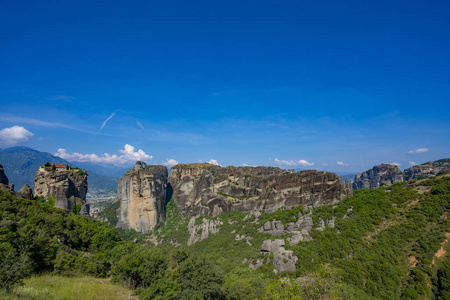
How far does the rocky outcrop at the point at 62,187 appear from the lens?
5309 cm

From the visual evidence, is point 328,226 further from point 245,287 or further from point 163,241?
point 163,241

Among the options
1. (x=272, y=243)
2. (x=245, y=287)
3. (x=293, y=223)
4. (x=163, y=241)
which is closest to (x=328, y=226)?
(x=293, y=223)

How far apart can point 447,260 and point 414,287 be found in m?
6.81

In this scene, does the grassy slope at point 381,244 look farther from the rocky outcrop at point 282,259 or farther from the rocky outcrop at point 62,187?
the rocky outcrop at point 62,187

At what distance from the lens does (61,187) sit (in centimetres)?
5369

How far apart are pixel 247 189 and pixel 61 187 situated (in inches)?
2326

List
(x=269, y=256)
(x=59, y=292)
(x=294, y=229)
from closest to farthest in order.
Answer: (x=59, y=292), (x=269, y=256), (x=294, y=229)

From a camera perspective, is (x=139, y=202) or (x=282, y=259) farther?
(x=139, y=202)

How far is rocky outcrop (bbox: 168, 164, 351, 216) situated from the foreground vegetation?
6.14 metres

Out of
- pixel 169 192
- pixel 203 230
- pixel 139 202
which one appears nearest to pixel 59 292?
pixel 203 230

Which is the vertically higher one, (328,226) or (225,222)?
(328,226)

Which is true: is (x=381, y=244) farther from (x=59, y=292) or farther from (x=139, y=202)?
(x=139, y=202)

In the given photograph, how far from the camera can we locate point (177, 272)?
77.5ft

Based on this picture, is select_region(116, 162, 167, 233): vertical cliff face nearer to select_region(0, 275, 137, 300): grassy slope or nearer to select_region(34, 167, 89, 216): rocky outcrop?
select_region(34, 167, 89, 216): rocky outcrop
